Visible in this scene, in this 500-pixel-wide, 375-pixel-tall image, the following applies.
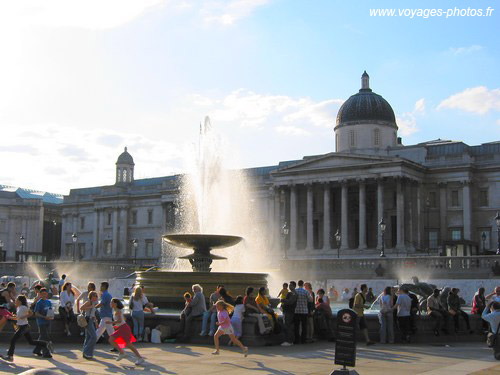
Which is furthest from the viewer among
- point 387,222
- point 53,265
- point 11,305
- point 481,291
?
point 387,222

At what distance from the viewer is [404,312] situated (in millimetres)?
21766

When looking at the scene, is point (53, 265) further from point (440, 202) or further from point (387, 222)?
point (440, 202)

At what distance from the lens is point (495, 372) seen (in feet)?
50.0

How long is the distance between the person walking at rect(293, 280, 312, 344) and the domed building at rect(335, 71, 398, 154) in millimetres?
57302

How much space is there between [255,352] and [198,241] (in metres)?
10.9

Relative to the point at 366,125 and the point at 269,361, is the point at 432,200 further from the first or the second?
the point at 269,361

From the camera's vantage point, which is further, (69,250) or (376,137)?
(69,250)

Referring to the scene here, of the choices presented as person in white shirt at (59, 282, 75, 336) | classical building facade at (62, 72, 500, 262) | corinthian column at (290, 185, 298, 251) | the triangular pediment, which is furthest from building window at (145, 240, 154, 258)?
person in white shirt at (59, 282, 75, 336)

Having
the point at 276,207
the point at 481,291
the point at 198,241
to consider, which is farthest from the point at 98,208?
the point at 481,291

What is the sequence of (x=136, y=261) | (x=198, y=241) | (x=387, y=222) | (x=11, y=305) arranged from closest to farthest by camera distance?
1. (x=11, y=305)
2. (x=198, y=241)
3. (x=387, y=222)
4. (x=136, y=261)

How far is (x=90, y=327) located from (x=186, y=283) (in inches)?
356

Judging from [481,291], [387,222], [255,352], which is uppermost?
[387,222]

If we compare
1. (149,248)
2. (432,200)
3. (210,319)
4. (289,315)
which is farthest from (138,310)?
(149,248)

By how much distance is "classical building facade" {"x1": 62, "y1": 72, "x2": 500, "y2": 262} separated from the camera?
72375mm
